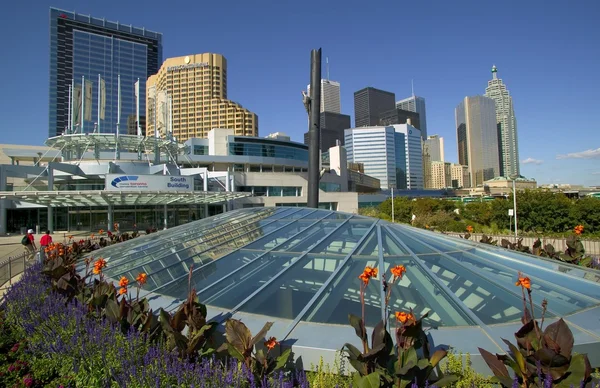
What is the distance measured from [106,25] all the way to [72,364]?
200m

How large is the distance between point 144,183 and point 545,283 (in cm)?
3650

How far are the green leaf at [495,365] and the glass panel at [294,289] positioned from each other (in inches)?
89.9

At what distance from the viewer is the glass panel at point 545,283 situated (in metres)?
4.91

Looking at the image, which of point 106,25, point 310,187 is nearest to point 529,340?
point 310,187

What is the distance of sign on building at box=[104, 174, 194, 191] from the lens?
115 ft

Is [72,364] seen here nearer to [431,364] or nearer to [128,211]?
[431,364]

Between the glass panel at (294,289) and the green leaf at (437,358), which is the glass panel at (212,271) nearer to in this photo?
the glass panel at (294,289)

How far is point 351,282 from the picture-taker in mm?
5309

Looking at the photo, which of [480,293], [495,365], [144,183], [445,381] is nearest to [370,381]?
[445,381]

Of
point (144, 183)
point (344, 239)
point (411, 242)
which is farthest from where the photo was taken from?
point (144, 183)

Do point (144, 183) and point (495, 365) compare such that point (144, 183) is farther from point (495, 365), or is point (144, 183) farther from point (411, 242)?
point (495, 365)

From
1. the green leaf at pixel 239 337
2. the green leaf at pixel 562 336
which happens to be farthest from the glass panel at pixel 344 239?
the green leaf at pixel 562 336

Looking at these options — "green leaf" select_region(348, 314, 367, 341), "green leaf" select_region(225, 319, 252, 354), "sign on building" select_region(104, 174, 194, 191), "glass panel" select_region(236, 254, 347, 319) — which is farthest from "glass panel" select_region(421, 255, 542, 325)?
"sign on building" select_region(104, 174, 194, 191)

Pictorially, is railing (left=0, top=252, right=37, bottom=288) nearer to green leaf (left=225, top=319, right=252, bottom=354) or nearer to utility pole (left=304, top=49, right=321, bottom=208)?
green leaf (left=225, top=319, right=252, bottom=354)
